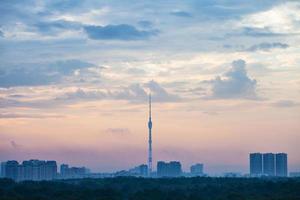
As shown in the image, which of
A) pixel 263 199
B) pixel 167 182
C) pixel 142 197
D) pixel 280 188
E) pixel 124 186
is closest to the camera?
pixel 263 199

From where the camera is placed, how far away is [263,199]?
273 feet

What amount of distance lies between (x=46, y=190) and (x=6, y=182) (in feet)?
95.6

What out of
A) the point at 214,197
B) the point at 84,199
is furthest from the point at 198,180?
the point at 84,199

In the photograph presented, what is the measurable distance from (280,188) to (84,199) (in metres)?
37.5

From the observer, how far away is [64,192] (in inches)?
3812

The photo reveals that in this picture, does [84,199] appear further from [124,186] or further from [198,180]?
[198,180]

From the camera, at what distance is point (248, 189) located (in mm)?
108500

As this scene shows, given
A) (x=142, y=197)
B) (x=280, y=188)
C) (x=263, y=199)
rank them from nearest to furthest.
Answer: (x=263, y=199), (x=142, y=197), (x=280, y=188)

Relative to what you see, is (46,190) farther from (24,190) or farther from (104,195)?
(104,195)

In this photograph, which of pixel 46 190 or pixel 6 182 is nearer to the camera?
pixel 46 190

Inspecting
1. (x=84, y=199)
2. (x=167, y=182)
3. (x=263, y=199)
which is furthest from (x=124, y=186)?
(x=263, y=199)

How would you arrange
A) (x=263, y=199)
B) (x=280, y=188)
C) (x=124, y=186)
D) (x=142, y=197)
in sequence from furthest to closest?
(x=124, y=186)
(x=280, y=188)
(x=142, y=197)
(x=263, y=199)

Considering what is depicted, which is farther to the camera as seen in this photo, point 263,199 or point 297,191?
point 297,191

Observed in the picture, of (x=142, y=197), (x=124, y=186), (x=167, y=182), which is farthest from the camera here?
(x=167, y=182)
